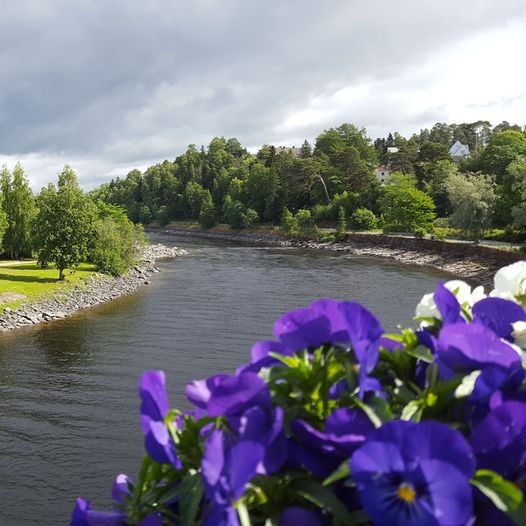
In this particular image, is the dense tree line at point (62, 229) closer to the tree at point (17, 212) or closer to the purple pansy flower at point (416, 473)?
the tree at point (17, 212)

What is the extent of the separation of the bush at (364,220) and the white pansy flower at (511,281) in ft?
265

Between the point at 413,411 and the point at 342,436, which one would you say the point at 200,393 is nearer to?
the point at 342,436

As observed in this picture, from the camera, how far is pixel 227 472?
1175mm

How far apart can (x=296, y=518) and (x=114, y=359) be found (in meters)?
20.9

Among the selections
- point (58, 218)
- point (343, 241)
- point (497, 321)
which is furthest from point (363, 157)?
point (497, 321)

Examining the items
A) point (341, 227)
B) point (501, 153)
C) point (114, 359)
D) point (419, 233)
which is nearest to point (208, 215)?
point (341, 227)

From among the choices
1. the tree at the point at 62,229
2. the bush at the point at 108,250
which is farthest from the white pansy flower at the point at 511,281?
the bush at the point at 108,250

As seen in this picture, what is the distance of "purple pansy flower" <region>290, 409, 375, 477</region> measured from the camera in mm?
1259

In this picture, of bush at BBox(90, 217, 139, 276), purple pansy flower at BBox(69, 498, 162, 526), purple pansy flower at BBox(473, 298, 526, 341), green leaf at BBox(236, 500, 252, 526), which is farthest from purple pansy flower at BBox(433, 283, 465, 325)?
bush at BBox(90, 217, 139, 276)

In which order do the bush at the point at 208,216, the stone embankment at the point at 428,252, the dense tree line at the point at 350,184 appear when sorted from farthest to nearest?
1. the bush at the point at 208,216
2. the dense tree line at the point at 350,184
3. the stone embankment at the point at 428,252

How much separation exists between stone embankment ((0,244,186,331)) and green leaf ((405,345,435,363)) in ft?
90.8

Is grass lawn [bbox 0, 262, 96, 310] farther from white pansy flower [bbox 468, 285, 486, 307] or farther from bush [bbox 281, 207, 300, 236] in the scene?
bush [bbox 281, 207, 300, 236]

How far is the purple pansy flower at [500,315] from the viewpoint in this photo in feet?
5.26

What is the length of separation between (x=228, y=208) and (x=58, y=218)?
71036 mm
